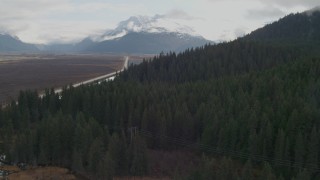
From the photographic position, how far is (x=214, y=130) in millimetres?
96375

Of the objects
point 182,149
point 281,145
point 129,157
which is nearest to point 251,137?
point 281,145

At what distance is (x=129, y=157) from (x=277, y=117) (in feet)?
109

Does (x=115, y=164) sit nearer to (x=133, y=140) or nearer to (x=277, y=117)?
(x=133, y=140)

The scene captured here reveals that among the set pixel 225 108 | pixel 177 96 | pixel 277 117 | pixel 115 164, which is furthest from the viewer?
pixel 177 96

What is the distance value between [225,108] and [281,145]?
946 inches

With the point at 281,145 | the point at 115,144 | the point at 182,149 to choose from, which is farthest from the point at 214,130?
the point at 115,144

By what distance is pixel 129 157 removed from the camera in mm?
84188

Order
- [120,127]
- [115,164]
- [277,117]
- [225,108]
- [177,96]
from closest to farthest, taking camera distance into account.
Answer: [115,164], [277,117], [225,108], [120,127], [177,96]

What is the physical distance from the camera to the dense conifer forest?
269 feet

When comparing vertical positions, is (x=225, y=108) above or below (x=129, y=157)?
above

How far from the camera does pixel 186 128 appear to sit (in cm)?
10325

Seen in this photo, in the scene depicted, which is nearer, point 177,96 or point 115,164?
point 115,164

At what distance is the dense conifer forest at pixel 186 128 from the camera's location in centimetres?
8206

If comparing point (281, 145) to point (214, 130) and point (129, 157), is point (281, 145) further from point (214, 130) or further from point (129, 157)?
point (129, 157)
